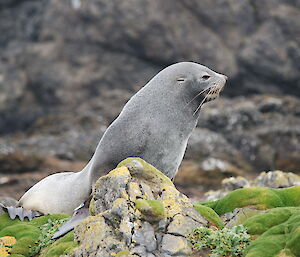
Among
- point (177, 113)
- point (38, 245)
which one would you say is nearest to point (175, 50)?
point (177, 113)

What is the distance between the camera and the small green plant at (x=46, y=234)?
26.9ft

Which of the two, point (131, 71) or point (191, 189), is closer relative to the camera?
point (191, 189)

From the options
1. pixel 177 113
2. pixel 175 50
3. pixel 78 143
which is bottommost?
pixel 78 143

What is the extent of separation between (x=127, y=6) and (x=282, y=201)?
93.5 ft

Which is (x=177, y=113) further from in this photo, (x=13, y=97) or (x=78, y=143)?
(x=13, y=97)

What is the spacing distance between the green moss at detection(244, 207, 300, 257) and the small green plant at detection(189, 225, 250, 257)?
0.18m

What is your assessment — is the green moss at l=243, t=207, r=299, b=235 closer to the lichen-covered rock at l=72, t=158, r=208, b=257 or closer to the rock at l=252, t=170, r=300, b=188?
the lichen-covered rock at l=72, t=158, r=208, b=257

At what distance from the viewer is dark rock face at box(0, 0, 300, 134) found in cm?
3509

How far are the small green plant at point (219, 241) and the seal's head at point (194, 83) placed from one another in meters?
3.53

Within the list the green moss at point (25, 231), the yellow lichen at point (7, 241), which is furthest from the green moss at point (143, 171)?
the yellow lichen at point (7, 241)

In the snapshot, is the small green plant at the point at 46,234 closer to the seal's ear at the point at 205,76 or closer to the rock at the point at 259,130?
the seal's ear at the point at 205,76

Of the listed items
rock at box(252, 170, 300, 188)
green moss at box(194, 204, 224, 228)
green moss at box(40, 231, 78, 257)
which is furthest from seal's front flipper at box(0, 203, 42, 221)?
rock at box(252, 170, 300, 188)

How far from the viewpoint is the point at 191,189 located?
86.4 ft

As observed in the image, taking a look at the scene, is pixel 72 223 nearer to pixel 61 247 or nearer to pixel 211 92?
pixel 61 247
